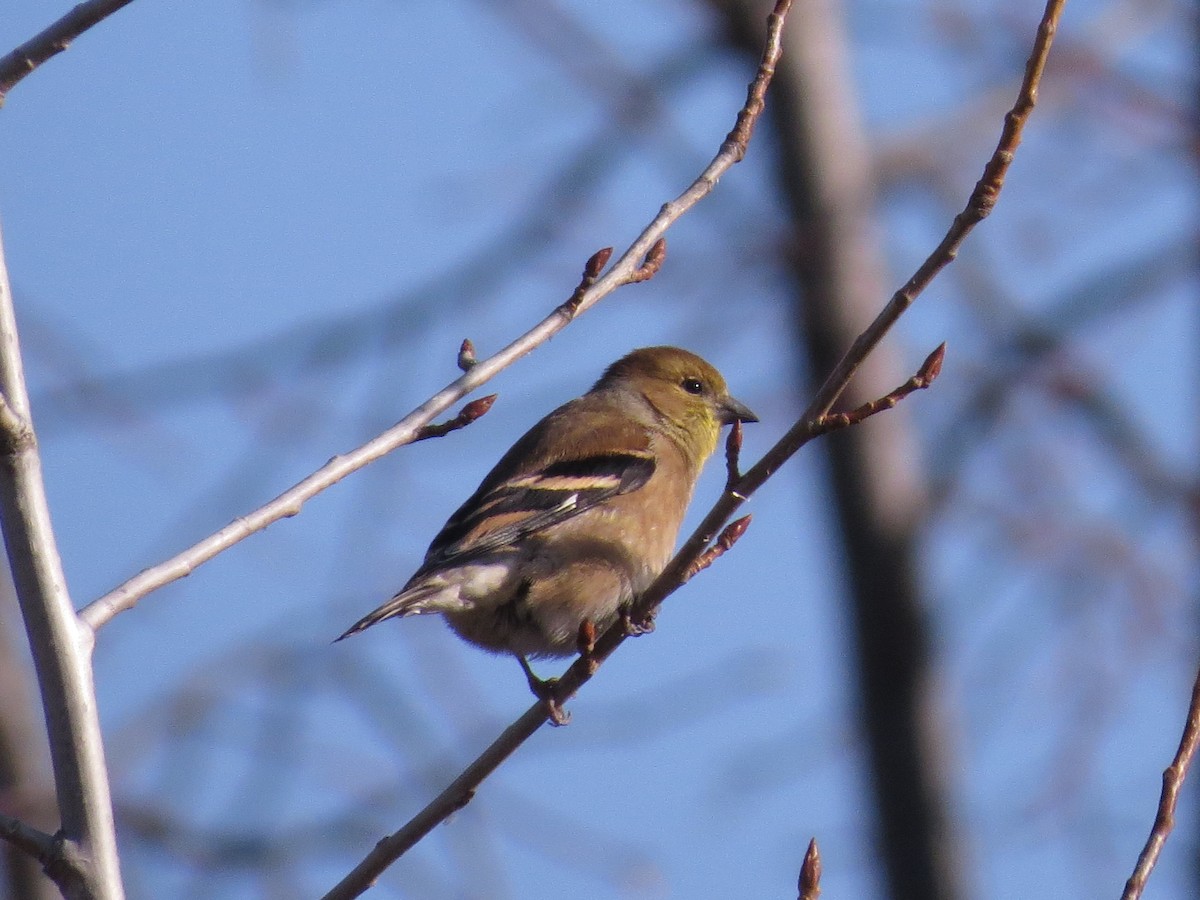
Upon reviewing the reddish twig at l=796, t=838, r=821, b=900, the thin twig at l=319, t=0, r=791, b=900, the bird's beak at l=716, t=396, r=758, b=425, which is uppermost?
the bird's beak at l=716, t=396, r=758, b=425

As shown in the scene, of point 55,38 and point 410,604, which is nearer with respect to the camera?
point 55,38

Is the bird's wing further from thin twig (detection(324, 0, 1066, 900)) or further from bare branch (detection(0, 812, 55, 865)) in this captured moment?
bare branch (detection(0, 812, 55, 865))

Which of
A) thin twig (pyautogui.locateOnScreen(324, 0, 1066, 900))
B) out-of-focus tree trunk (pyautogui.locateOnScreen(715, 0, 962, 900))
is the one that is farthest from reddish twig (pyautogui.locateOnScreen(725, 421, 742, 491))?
out-of-focus tree trunk (pyautogui.locateOnScreen(715, 0, 962, 900))

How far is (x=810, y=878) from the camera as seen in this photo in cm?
272

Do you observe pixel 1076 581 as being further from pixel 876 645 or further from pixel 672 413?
pixel 672 413

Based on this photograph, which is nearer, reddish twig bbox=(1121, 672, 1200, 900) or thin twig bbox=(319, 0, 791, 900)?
reddish twig bbox=(1121, 672, 1200, 900)

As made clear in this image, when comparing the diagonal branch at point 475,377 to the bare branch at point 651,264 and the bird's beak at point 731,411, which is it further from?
the bird's beak at point 731,411

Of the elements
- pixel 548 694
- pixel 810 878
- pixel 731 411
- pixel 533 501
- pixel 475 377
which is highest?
pixel 731 411

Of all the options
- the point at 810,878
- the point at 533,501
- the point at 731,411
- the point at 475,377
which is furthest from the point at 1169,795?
the point at 731,411

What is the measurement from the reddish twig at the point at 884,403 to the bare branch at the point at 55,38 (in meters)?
1.44

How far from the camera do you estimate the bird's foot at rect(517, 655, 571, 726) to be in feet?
10.5

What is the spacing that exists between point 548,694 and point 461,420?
0.66m

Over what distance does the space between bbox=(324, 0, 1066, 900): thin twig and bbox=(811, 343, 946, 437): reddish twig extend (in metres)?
0.03

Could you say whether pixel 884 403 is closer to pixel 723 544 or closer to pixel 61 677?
pixel 723 544
